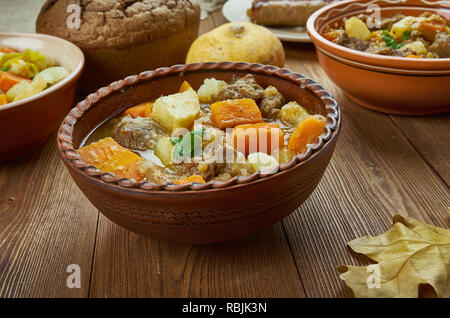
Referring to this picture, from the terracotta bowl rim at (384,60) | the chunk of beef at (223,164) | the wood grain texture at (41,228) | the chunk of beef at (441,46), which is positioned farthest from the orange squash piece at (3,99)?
the chunk of beef at (441,46)

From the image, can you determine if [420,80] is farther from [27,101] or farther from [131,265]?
[27,101]

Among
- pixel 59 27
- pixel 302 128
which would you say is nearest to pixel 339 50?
pixel 302 128

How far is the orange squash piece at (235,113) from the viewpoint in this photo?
149 centimetres

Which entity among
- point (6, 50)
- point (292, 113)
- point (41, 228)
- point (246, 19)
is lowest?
point (41, 228)

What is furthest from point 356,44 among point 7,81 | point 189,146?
point 7,81

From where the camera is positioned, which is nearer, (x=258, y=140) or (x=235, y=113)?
(x=258, y=140)

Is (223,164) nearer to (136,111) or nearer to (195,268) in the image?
(195,268)

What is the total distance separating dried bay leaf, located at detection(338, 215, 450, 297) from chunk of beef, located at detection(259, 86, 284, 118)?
0.47m

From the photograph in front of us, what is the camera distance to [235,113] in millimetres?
1502

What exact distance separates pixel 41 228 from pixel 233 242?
0.60m

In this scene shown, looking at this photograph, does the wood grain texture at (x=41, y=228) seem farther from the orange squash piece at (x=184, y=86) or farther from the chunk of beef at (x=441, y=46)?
the chunk of beef at (x=441, y=46)

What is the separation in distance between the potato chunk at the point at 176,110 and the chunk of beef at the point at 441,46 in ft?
3.48

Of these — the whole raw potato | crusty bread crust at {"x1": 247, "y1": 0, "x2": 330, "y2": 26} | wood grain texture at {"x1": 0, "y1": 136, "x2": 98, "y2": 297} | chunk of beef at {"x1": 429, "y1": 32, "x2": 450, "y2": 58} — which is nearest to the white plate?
crusty bread crust at {"x1": 247, "y1": 0, "x2": 330, "y2": 26}

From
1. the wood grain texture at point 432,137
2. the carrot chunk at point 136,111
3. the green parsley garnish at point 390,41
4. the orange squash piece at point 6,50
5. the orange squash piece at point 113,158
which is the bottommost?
the wood grain texture at point 432,137
